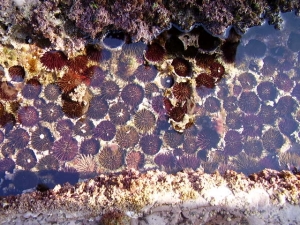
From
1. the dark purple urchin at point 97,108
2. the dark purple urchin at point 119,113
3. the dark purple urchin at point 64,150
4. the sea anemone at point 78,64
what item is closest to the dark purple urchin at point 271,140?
the dark purple urchin at point 119,113

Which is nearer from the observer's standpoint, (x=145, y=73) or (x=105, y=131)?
(x=105, y=131)

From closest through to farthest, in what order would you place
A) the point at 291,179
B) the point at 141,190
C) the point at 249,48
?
the point at 141,190, the point at 291,179, the point at 249,48

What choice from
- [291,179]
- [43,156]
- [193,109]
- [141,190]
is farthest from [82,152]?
[291,179]

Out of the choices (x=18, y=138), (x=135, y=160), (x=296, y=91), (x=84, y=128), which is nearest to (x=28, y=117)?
(x=18, y=138)

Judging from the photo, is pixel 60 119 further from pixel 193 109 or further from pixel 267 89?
pixel 267 89

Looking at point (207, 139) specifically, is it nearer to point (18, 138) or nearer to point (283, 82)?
point (283, 82)

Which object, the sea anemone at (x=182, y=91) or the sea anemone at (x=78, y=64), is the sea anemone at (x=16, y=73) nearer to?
the sea anemone at (x=78, y=64)

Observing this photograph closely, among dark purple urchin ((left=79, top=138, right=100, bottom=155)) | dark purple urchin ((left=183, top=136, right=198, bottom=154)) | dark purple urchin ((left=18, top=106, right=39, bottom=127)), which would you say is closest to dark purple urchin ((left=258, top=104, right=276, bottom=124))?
dark purple urchin ((left=183, top=136, right=198, bottom=154))
